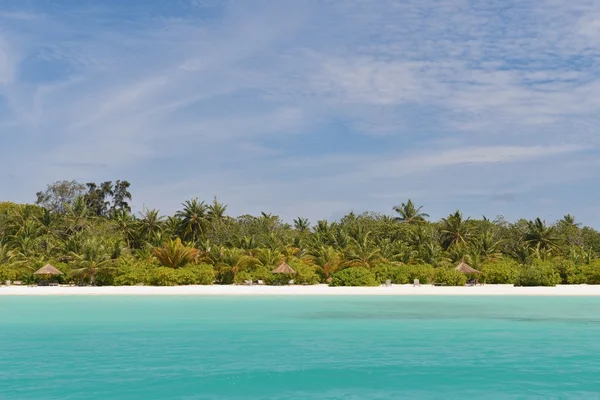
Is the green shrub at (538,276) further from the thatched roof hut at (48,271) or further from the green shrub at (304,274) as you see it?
the thatched roof hut at (48,271)

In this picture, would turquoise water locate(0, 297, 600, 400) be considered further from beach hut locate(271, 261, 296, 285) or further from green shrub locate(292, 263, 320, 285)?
green shrub locate(292, 263, 320, 285)

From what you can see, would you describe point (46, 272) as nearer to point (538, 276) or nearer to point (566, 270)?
point (538, 276)

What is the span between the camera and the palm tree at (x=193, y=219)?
5875 cm

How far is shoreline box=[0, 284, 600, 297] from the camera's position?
34.8 meters

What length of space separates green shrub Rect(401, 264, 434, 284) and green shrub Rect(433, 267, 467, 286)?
0.59 metres

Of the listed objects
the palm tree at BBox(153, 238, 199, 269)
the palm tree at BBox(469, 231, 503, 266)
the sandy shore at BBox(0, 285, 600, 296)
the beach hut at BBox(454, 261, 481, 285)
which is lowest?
the sandy shore at BBox(0, 285, 600, 296)

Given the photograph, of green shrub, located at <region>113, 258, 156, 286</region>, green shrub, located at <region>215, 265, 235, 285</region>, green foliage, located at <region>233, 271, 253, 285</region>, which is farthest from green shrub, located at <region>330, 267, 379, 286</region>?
green shrub, located at <region>113, 258, 156, 286</region>

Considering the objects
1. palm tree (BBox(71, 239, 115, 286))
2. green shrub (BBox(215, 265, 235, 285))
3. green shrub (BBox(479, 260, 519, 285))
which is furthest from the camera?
green shrub (BBox(479, 260, 519, 285))

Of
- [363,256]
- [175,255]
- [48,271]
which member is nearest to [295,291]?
[363,256]

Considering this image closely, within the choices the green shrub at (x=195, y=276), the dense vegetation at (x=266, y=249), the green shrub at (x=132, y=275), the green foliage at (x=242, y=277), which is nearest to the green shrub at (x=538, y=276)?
the dense vegetation at (x=266, y=249)

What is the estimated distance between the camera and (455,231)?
185ft

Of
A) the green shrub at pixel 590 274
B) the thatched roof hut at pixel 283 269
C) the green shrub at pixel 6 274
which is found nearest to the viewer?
the thatched roof hut at pixel 283 269

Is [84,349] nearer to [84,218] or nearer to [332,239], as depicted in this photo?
[332,239]

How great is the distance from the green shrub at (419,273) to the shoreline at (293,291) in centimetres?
266
